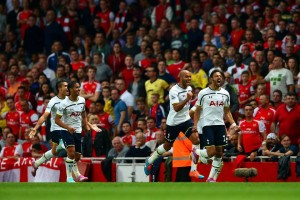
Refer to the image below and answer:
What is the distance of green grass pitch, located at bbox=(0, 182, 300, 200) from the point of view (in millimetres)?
13305

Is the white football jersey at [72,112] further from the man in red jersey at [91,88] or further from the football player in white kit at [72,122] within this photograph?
the man in red jersey at [91,88]

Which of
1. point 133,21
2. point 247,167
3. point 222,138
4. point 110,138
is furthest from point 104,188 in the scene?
point 133,21

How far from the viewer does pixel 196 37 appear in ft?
85.9

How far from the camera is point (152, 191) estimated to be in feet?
47.8

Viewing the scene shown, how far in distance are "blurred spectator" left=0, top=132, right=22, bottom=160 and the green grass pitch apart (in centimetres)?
742

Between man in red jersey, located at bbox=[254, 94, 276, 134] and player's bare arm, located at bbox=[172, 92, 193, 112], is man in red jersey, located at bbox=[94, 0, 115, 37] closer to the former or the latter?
man in red jersey, located at bbox=[254, 94, 276, 134]

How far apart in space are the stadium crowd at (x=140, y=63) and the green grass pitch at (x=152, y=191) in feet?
17.2

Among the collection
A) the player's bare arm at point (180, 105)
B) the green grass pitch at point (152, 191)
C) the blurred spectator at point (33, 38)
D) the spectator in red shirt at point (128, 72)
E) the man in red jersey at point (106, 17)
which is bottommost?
the green grass pitch at point (152, 191)

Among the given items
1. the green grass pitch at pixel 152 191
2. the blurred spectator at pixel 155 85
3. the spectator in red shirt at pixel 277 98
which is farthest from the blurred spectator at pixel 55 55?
the green grass pitch at pixel 152 191

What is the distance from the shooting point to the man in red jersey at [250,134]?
825 inches

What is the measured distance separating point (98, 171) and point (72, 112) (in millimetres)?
2936

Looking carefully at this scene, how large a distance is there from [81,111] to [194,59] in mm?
4948

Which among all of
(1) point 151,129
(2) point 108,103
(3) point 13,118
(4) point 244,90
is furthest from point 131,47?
(4) point 244,90

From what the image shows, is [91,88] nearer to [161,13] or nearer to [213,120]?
[161,13]
